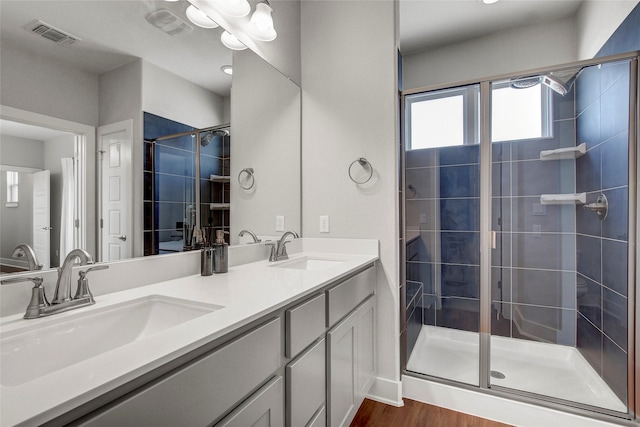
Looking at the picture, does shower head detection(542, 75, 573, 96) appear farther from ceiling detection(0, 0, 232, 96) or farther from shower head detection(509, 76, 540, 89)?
ceiling detection(0, 0, 232, 96)

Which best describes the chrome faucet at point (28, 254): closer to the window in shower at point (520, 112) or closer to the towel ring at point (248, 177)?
the towel ring at point (248, 177)

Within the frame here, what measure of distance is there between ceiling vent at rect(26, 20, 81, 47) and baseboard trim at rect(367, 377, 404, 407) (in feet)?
7.26

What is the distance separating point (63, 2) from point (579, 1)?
319cm

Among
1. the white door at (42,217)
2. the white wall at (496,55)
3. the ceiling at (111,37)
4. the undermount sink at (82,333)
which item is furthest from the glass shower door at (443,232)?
the white door at (42,217)

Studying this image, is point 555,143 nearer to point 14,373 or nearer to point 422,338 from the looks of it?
point 422,338

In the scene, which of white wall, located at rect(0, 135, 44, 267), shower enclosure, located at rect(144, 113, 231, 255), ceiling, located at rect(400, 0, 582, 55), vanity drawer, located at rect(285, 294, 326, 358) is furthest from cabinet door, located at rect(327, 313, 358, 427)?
ceiling, located at rect(400, 0, 582, 55)

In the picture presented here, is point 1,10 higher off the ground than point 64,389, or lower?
higher

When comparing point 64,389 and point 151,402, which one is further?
point 151,402

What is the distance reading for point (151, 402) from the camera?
2.02 feet

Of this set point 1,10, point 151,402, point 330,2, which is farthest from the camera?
point 330,2

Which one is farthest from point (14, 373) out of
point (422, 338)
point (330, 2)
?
point (330, 2)

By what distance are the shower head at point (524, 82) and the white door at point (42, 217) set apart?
2.34 meters

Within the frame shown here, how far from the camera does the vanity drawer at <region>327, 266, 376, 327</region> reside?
1.39m

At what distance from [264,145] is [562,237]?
1.93m
